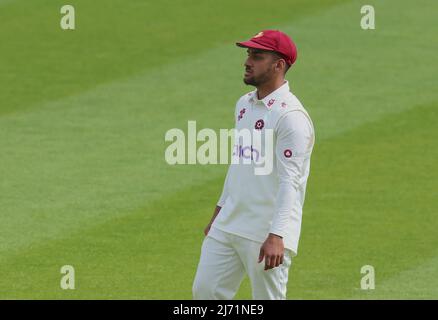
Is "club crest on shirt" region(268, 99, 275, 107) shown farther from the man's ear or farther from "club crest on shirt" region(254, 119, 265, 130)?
the man's ear

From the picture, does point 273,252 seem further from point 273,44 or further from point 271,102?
point 273,44

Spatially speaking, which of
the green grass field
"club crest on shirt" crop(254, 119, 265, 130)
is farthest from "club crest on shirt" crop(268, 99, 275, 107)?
the green grass field

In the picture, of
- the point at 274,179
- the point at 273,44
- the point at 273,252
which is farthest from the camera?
the point at 273,44

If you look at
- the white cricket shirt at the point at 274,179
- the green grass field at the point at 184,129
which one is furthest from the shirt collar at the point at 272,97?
the green grass field at the point at 184,129

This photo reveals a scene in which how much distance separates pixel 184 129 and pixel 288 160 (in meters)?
6.24

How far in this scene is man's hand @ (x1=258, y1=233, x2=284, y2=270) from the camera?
7414 millimetres

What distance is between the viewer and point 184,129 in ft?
44.8

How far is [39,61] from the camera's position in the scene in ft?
51.3

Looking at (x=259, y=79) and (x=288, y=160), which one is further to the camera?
(x=259, y=79)

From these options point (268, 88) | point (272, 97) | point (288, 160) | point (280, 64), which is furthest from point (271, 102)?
point (288, 160)

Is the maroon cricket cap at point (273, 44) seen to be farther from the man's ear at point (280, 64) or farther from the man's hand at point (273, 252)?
the man's hand at point (273, 252)

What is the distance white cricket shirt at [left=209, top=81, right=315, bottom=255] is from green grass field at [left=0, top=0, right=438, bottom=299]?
2027mm

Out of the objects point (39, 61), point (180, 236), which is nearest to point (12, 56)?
point (39, 61)
